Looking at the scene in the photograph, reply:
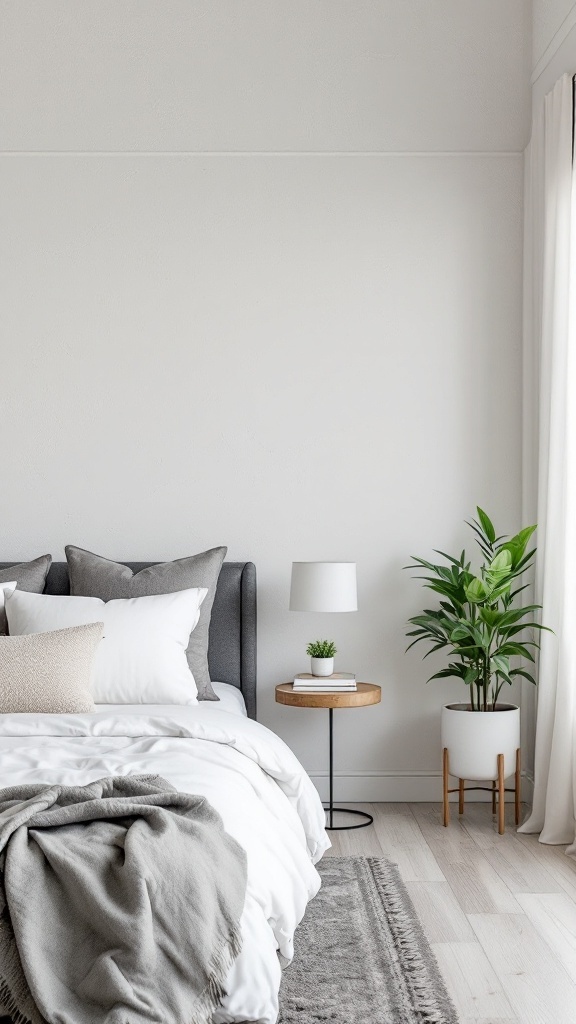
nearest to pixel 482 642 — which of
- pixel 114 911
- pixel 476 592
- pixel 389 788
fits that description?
pixel 476 592

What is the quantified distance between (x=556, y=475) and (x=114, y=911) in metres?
2.73

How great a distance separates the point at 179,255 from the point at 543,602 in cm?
224

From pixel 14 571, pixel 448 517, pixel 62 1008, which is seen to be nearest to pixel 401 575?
pixel 448 517

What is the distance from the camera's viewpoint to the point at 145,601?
381 centimetres

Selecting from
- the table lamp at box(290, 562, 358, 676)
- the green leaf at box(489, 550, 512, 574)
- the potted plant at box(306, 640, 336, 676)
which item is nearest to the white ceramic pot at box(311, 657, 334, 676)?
the potted plant at box(306, 640, 336, 676)

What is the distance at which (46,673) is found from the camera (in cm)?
330

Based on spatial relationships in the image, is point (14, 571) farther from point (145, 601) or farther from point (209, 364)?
point (209, 364)

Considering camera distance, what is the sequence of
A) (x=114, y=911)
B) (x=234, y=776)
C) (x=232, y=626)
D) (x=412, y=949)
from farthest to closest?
(x=232, y=626) < (x=412, y=949) < (x=234, y=776) < (x=114, y=911)

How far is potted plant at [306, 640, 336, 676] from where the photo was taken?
4.17 metres

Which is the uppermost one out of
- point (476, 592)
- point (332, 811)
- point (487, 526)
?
point (487, 526)

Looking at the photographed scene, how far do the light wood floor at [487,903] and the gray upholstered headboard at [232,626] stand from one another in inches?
30.8

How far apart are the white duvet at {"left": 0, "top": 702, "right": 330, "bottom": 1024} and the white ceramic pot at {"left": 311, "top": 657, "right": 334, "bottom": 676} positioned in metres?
0.71

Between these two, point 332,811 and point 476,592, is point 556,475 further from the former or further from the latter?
point 332,811

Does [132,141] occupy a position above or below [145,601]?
above
